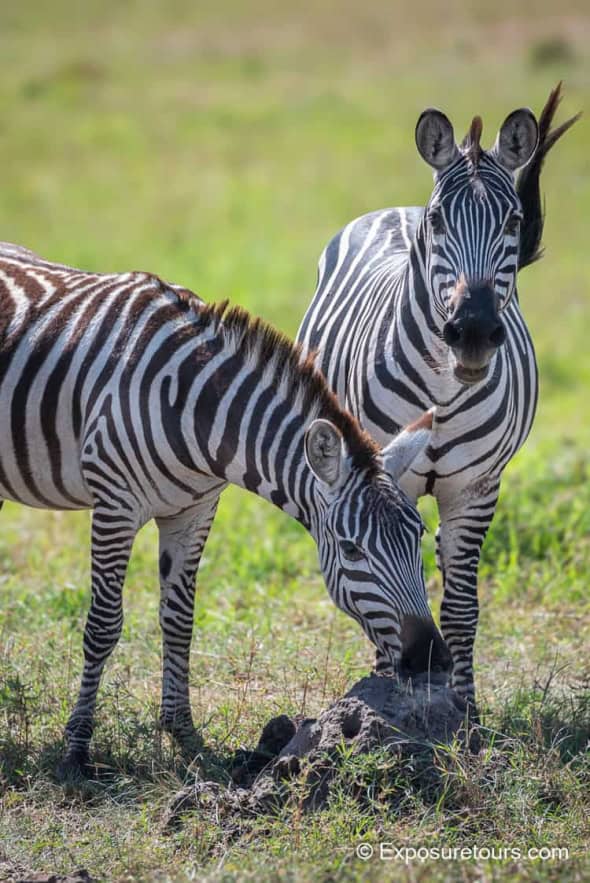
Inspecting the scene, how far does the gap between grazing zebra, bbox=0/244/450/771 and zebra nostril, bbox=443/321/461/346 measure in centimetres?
39

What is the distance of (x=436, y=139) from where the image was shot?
5910 millimetres

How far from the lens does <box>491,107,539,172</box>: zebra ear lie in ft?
19.2

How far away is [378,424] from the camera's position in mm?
6266

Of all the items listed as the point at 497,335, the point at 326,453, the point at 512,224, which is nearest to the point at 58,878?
the point at 326,453

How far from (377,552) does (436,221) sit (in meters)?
1.73

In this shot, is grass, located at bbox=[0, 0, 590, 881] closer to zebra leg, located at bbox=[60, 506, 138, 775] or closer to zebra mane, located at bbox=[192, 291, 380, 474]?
zebra leg, located at bbox=[60, 506, 138, 775]

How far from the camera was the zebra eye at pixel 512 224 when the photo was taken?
575 cm

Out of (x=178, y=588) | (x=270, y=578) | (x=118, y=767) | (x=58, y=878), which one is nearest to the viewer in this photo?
(x=58, y=878)

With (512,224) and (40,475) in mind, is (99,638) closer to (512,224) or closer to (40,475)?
(40,475)

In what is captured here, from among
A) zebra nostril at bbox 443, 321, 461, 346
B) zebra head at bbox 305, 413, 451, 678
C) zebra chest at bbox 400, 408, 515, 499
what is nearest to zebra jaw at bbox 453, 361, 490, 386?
zebra nostril at bbox 443, 321, 461, 346

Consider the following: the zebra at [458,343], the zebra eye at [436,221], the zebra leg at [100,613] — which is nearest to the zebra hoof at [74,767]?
the zebra leg at [100,613]

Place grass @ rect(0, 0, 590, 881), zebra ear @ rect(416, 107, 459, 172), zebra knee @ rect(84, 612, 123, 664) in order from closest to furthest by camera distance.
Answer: grass @ rect(0, 0, 590, 881), zebra ear @ rect(416, 107, 459, 172), zebra knee @ rect(84, 612, 123, 664)

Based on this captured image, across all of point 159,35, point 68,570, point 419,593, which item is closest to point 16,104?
point 159,35

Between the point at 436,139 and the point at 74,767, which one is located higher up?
Result: the point at 436,139
